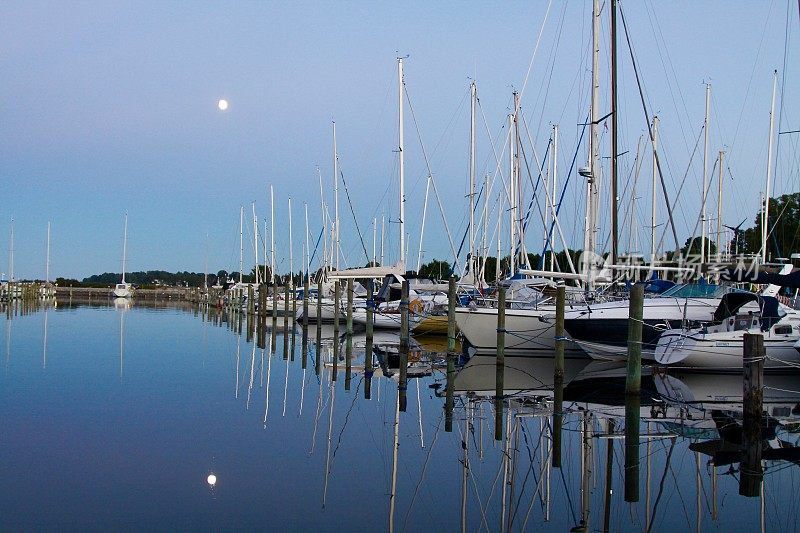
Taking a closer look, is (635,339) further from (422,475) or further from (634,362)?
(422,475)

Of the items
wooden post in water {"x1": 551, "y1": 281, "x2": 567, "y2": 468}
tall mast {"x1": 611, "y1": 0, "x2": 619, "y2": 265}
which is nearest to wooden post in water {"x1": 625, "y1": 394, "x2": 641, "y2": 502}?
wooden post in water {"x1": 551, "y1": 281, "x2": 567, "y2": 468}

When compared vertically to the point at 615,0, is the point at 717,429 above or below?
below

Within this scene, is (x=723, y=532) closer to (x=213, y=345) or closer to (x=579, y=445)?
(x=579, y=445)

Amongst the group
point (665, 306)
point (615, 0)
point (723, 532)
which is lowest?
point (723, 532)

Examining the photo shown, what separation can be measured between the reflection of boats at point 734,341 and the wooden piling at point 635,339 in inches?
180

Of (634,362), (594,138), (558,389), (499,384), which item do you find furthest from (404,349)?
(634,362)

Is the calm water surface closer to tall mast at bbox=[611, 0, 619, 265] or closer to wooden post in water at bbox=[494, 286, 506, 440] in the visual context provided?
wooden post in water at bbox=[494, 286, 506, 440]

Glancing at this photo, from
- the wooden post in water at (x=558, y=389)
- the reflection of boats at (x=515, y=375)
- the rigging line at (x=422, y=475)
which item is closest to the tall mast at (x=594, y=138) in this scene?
the reflection of boats at (x=515, y=375)

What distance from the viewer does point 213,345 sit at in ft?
122

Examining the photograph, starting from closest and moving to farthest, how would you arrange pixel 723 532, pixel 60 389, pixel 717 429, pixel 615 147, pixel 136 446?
pixel 723 532, pixel 136 446, pixel 717 429, pixel 60 389, pixel 615 147

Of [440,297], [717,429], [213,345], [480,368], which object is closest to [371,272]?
[440,297]

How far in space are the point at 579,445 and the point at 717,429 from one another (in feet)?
10.3

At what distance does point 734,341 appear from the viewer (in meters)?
23.0

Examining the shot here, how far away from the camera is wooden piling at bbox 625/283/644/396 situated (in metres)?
17.7
